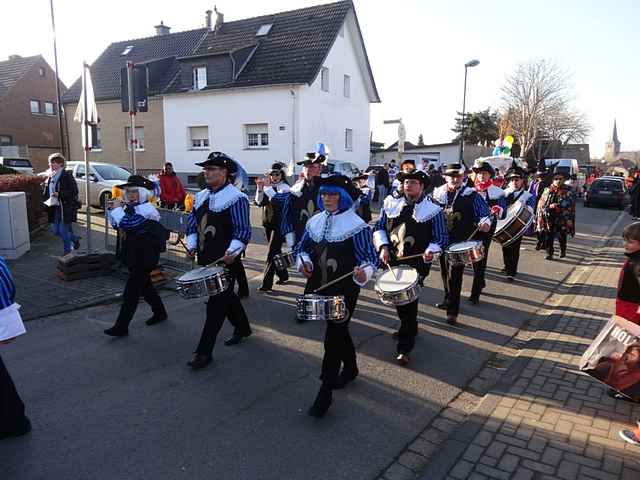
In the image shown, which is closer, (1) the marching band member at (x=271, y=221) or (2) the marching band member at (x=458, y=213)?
(2) the marching band member at (x=458, y=213)

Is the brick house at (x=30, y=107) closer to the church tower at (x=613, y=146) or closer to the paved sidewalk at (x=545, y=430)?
the paved sidewalk at (x=545, y=430)

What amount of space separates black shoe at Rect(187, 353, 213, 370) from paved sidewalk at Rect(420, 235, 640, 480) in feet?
7.84

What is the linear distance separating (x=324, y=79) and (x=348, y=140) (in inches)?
175

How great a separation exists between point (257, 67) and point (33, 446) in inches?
979

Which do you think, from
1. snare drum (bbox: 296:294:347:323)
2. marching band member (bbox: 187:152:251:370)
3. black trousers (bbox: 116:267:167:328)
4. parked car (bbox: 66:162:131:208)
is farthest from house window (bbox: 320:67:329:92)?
snare drum (bbox: 296:294:347:323)

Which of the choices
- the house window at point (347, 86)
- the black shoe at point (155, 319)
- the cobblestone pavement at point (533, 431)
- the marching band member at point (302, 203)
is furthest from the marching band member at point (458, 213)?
the house window at point (347, 86)

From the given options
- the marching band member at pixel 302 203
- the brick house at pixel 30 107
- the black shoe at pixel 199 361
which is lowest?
the black shoe at pixel 199 361

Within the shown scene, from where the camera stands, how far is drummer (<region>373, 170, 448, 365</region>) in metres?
4.99

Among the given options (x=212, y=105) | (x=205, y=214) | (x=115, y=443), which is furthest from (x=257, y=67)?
(x=115, y=443)

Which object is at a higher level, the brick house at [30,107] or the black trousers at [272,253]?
the brick house at [30,107]

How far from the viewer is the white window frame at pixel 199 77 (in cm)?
2706

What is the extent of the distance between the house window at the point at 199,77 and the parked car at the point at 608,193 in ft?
71.2

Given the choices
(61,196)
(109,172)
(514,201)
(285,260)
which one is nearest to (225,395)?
(285,260)

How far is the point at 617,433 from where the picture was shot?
3.69 m
